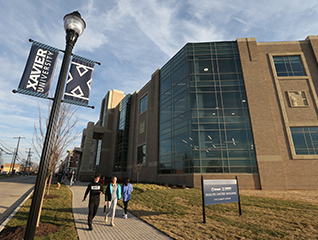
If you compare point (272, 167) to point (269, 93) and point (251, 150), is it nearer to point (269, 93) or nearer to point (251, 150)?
point (251, 150)

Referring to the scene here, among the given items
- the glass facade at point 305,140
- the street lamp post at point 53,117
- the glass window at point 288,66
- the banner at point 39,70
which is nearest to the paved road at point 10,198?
the street lamp post at point 53,117

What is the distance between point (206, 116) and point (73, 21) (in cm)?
1686

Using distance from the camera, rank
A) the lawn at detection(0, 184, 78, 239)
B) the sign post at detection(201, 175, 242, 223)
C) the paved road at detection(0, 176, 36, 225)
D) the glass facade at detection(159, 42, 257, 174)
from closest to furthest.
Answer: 1. the lawn at detection(0, 184, 78, 239)
2. the sign post at detection(201, 175, 242, 223)
3. the paved road at detection(0, 176, 36, 225)
4. the glass facade at detection(159, 42, 257, 174)

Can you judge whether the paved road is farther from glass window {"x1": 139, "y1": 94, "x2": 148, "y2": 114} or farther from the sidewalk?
glass window {"x1": 139, "y1": 94, "x2": 148, "y2": 114}

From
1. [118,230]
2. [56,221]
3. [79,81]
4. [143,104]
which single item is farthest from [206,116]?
[79,81]

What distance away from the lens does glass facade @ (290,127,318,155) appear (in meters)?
17.2

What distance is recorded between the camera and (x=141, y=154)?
27.9 m

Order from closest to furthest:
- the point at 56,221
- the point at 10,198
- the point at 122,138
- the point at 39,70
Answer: the point at 39,70 < the point at 56,221 < the point at 10,198 < the point at 122,138

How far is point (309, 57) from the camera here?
67.4ft

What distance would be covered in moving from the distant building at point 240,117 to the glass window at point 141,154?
3.71ft

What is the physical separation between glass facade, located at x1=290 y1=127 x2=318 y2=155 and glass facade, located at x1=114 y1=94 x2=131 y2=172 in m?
25.3

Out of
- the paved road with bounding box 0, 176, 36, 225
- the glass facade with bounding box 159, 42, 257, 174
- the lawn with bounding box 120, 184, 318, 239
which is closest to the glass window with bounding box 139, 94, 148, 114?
the glass facade with bounding box 159, 42, 257, 174

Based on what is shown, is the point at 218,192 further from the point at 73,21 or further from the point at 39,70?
the point at 73,21

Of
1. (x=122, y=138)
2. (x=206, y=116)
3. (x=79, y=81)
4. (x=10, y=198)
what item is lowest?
(x=10, y=198)
